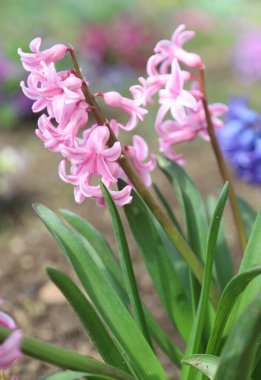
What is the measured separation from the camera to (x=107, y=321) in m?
1.35

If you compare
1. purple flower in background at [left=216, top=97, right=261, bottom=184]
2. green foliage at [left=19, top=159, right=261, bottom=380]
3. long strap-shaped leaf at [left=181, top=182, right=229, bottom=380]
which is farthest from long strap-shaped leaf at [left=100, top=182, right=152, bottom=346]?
purple flower in background at [left=216, top=97, right=261, bottom=184]

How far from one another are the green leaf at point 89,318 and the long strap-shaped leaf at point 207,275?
13 centimetres

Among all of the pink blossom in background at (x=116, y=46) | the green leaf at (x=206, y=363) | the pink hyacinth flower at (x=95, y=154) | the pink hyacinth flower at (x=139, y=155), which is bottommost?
the green leaf at (x=206, y=363)

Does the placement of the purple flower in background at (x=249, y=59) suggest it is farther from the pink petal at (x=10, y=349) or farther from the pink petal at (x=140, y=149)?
the pink petal at (x=10, y=349)

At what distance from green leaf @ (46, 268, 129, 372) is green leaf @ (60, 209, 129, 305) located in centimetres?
27

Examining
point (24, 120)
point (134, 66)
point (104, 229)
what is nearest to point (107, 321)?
point (104, 229)

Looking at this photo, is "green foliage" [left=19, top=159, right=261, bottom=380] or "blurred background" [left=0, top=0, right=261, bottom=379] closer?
"green foliage" [left=19, top=159, right=261, bottom=380]

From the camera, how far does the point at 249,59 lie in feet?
18.0

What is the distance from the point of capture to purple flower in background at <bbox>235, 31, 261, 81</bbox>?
5406 mm

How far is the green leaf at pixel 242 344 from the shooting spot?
35.9 inches

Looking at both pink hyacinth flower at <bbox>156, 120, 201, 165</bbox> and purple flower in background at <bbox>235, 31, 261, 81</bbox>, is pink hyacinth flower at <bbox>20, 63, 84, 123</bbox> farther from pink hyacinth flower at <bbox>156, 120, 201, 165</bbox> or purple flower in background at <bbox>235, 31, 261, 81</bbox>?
purple flower in background at <bbox>235, 31, 261, 81</bbox>

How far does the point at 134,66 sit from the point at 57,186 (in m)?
2.15

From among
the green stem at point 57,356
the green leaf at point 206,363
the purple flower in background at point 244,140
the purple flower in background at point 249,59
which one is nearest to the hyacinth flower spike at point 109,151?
the green leaf at point 206,363

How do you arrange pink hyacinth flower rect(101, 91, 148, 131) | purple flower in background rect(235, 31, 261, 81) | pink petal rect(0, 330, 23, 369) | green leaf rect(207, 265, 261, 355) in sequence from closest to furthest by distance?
pink petal rect(0, 330, 23, 369) → green leaf rect(207, 265, 261, 355) → pink hyacinth flower rect(101, 91, 148, 131) → purple flower in background rect(235, 31, 261, 81)
